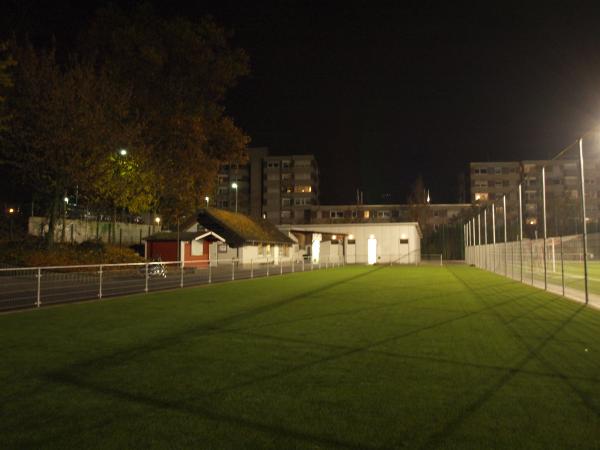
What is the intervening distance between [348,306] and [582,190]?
5979 millimetres

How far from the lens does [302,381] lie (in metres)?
5.28

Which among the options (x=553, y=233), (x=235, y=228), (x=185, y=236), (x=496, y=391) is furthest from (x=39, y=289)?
(x=235, y=228)

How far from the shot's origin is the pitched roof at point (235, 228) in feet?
121

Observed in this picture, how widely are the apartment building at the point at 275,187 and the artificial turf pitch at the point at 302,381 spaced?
70.0 metres

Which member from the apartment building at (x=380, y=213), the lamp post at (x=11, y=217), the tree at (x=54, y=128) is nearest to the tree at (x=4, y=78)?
the tree at (x=54, y=128)

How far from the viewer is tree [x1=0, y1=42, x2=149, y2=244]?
78.3 feet

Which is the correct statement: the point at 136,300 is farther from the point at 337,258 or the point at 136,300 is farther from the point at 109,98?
the point at 337,258

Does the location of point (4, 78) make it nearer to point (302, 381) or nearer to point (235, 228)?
point (302, 381)

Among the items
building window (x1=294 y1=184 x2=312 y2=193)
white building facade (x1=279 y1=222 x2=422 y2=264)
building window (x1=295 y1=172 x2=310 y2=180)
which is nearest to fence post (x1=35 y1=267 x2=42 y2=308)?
white building facade (x1=279 y1=222 x2=422 y2=264)

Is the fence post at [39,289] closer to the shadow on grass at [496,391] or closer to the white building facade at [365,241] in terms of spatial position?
the shadow on grass at [496,391]

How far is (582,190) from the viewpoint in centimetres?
1209

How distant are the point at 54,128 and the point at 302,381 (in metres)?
22.4

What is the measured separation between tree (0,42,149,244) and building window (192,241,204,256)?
12.6 metres

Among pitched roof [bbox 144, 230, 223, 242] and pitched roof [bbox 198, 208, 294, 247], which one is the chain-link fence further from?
pitched roof [bbox 144, 230, 223, 242]
